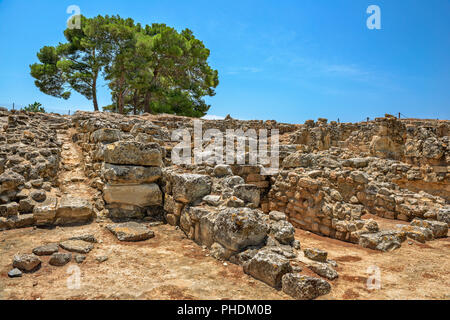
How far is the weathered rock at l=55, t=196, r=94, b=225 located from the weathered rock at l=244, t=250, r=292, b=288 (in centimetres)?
334

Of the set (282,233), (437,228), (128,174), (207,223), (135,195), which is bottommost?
(437,228)

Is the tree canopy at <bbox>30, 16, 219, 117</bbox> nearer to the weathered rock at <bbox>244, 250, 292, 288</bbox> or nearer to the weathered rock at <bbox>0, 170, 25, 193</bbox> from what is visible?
the weathered rock at <bbox>0, 170, 25, 193</bbox>

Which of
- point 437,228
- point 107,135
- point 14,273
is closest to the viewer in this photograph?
point 14,273

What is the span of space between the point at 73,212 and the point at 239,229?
325cm

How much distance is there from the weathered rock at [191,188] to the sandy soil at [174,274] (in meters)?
0.67

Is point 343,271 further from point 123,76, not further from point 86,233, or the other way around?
point 123,76

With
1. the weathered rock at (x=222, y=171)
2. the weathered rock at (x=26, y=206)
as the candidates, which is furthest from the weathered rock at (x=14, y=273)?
the weathered rock at (x=222, y=171)

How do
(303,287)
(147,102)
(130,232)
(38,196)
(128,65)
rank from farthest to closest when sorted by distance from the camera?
1. (147,102)
2. (128,65)
3. (38,196)
4. (130,232)
5. (303,287)

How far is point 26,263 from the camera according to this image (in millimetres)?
3113

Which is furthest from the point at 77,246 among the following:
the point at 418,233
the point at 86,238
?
the point at 418,233

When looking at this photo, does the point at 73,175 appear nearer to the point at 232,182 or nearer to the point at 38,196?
the point at 38,196

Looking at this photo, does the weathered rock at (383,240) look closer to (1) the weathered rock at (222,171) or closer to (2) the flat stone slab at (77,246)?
(1) the weathered rock at (222,171)

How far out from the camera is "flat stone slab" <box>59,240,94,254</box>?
12.2ft
